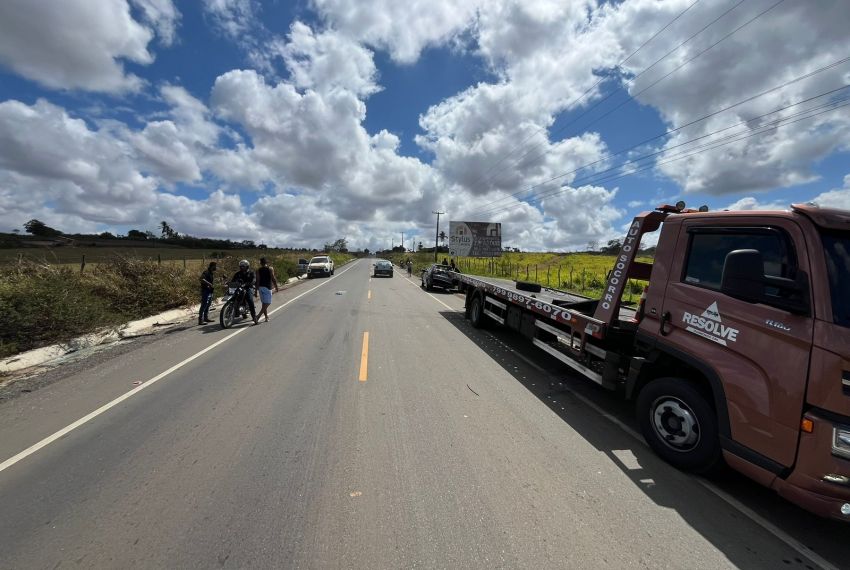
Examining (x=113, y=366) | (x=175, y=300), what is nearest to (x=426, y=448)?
(x=113, y=366)

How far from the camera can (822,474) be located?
2.54 metres

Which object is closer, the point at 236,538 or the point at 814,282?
the point at 236,538

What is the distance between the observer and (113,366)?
652 centimetres

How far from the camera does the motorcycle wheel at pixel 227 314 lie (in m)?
9.87

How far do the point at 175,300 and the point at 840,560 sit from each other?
50.6 ft

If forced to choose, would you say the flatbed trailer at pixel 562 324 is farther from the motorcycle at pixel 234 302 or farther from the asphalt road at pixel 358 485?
the motorcycle at pixel 234 302

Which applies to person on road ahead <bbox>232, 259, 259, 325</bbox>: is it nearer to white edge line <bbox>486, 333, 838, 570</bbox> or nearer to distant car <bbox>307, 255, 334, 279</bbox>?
white edge line <bbox>486, 333, 838, 570</bbox>

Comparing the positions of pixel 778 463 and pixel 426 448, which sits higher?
pixel 778 463

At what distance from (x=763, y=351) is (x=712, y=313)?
20.8 inches

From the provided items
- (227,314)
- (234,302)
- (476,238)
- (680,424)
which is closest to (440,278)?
(234,302)

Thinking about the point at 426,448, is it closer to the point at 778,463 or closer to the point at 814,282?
the point at 778,463

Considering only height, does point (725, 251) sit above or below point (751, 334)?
above

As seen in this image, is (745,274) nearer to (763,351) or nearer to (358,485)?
(763,351)

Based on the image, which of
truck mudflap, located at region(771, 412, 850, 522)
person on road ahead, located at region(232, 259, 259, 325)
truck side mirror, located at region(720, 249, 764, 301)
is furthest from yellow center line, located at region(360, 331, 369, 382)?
truck mudflap, located at region(771, 412, 850, 522)
